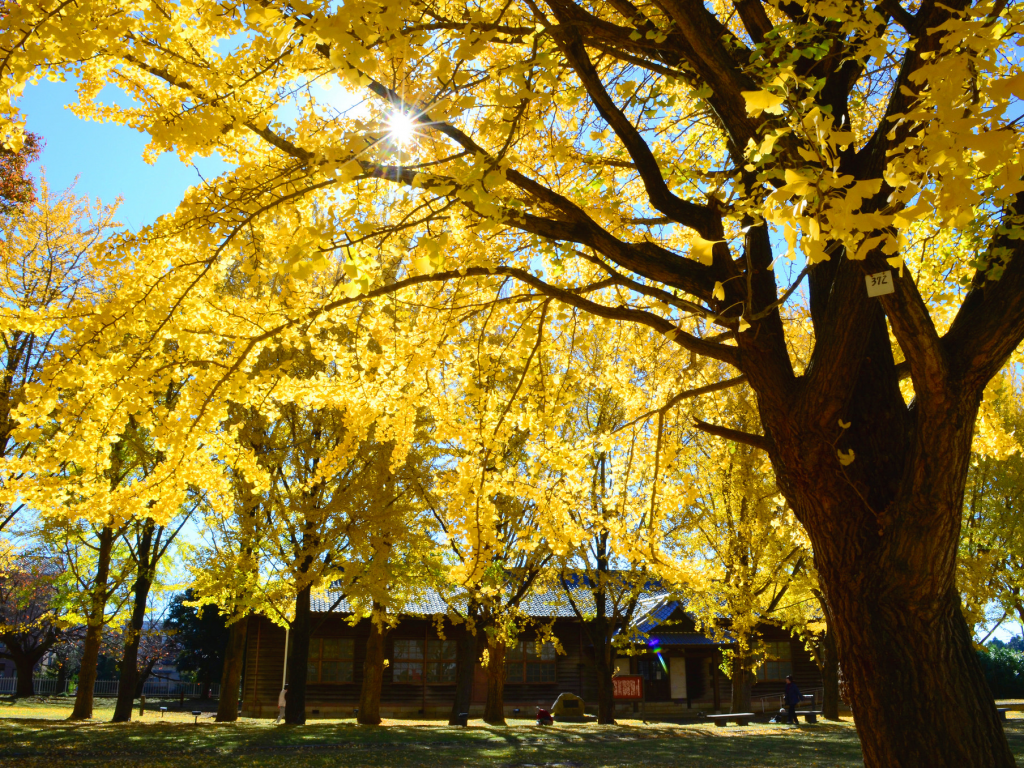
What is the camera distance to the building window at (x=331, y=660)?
22.9 m

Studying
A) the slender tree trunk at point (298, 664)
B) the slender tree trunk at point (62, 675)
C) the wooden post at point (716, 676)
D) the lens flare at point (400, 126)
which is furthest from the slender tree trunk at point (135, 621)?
the slender tree trunk at point (62, 675)

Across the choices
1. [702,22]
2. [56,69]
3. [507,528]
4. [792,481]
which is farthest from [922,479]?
[507,528]

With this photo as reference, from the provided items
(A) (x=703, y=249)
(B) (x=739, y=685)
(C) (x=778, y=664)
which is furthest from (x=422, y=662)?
(A) (x=703, y=249)

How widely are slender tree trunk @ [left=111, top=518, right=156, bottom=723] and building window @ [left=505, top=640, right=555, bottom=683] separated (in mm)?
12147

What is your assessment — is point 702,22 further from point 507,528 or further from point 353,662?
point 353,662

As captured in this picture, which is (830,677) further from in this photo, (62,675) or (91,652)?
(62,675)

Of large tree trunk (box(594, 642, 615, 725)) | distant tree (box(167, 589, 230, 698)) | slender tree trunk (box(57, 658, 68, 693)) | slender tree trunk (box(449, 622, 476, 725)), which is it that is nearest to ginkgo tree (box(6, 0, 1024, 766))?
large tree trunk (box(594, 642, 615, 725))

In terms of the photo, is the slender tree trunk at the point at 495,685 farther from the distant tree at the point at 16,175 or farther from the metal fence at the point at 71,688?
the metal fence at the point at 71,688

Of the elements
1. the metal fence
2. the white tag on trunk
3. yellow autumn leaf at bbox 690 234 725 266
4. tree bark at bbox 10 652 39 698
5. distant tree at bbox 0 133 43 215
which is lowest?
the metal fence

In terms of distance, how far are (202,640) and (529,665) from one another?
589 inches

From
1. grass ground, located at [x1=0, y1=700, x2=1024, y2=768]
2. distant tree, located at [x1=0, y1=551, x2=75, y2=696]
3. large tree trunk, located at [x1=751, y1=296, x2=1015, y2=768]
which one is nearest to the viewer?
large tree trunk, located at [x1=751, y1=296, x2=1015, y2=768]

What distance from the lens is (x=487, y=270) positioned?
4.59 m

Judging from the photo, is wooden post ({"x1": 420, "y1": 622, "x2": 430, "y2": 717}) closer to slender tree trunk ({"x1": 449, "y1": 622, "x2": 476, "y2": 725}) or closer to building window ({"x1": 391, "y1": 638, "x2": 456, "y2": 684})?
building window ({"x1": 391, "y1": 638, "x2": 456, "y2": 684})

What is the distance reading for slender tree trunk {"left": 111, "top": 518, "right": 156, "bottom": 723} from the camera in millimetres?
16062
